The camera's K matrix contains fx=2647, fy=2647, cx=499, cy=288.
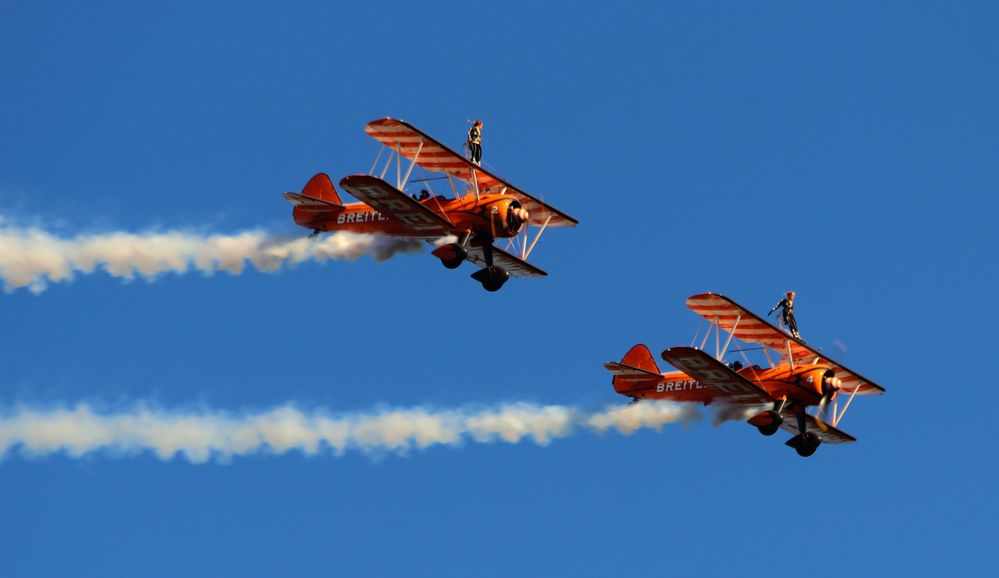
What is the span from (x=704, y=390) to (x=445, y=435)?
6.47 metres

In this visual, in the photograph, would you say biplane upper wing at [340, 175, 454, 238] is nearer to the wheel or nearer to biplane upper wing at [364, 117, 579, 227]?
biplane upper wing at [364, 117, 579, 227]

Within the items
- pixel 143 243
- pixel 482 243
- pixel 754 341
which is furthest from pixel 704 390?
pixel 143 243

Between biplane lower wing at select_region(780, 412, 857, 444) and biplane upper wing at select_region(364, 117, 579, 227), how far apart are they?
7.59 m

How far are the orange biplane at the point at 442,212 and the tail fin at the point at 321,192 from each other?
0.14ft

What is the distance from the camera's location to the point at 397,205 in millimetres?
57906

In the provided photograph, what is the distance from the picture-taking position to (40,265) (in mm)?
60719

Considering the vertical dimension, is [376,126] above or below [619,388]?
above

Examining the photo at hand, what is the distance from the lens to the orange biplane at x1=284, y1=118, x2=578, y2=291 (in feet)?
192

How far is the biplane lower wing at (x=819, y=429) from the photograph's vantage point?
60.6 m

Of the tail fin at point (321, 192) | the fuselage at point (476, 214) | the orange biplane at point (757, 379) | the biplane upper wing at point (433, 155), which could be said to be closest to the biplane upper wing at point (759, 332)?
the orange biplane at point (757, 379)

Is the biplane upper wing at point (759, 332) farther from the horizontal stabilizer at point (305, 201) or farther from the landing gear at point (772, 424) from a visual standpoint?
the horizontal stabilizer at point (305, 201)

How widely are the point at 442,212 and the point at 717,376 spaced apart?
23.4 feet

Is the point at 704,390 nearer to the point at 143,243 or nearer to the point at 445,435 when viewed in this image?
the point at 445,435

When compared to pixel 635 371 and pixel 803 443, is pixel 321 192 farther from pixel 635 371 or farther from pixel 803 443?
pixel 803 443
